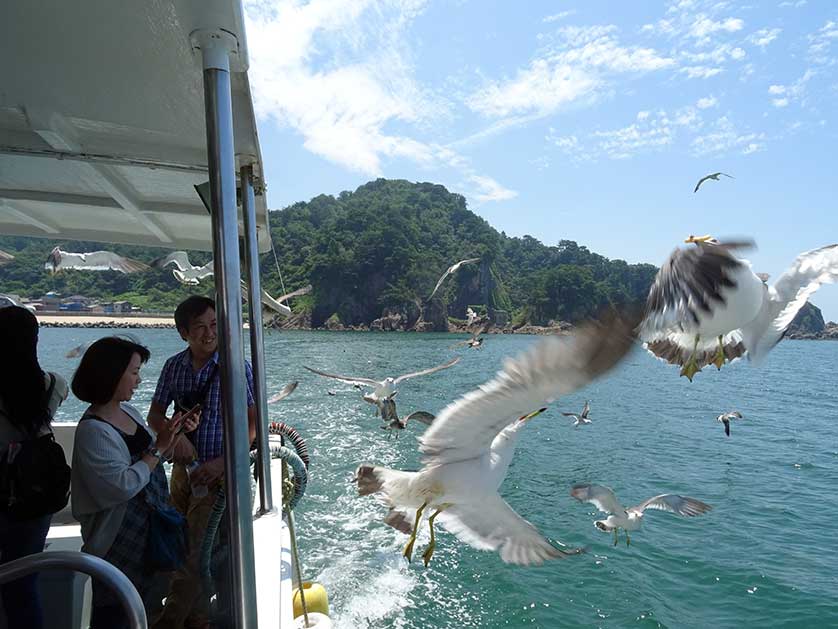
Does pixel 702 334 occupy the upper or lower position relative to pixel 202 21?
lower

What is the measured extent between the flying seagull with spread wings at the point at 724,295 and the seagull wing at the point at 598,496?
2.99m

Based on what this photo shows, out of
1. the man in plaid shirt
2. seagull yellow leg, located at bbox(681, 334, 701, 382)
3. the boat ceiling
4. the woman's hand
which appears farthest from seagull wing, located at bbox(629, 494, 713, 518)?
the woman's hand

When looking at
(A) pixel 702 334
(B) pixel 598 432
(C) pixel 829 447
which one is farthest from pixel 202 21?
(C) pixel 829 447

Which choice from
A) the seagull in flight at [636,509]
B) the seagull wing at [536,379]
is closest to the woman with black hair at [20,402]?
the seagull wing at [536,379]

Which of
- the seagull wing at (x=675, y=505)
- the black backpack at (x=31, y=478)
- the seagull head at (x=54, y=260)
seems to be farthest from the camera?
the seagull wing at (x=675, y=505)

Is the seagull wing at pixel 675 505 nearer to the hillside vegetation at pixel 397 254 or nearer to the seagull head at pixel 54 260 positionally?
the seagull head at pixel 54 260

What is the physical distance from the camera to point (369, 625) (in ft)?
17.2

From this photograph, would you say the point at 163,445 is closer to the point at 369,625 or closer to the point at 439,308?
the point at 369,625

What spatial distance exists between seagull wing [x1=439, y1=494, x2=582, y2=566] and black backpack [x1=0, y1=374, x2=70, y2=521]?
6.70ft

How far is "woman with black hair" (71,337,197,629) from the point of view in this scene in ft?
5.14

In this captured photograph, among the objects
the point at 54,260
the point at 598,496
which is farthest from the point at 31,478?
the point at 598,496

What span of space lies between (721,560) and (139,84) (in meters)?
9.20

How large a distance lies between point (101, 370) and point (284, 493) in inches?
54.7

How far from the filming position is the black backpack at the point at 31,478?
1465 millimetres
